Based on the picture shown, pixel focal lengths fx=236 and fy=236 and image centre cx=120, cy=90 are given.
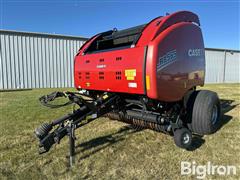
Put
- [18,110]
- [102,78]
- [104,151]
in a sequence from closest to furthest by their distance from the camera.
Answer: [104,151] < [102,78] < [18,110]

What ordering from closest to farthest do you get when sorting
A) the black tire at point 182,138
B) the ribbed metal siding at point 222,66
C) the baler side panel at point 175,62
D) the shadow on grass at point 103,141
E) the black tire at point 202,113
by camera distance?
the baler side panel at point 175,62 < the black tire at point 182,138 < the shadow on grass at point 103,141 < the black tire at point 202,113 < the ribbed metal siding at point 222,66

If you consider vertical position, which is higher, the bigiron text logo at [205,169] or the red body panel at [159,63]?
the red body panel at [159,63]

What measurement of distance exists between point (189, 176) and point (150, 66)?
1.43 m

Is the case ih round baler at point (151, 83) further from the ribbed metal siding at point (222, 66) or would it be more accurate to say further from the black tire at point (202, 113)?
the ribbed metal siding at point (222, 66)

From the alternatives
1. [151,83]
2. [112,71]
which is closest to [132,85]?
[151,83]

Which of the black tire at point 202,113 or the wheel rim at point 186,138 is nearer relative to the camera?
the wheel rim at point 186,138

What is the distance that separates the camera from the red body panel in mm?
3168

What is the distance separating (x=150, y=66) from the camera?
3.10m

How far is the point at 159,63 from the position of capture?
3145mm

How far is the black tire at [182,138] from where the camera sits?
341 centimetres

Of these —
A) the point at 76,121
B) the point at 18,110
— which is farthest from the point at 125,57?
the point at 18,110

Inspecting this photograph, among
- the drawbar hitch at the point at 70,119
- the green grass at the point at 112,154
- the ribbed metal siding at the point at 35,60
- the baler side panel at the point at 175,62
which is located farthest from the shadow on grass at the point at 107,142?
the ribbed metal siding at the point at 35,60

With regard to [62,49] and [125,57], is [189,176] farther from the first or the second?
[62,49]

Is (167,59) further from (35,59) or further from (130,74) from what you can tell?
(35,59)
